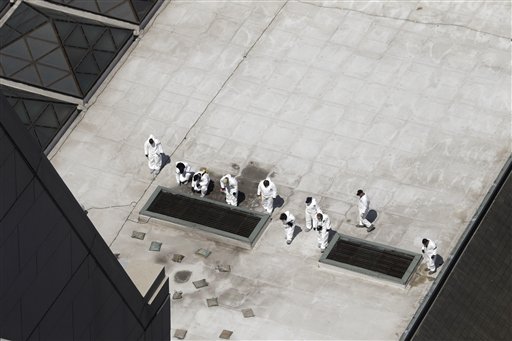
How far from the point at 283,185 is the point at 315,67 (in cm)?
641

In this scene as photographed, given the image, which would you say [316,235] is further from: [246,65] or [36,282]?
[36,282]

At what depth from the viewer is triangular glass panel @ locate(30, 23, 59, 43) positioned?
5881 centimetres

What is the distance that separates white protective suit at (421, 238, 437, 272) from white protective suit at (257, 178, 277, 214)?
555 centimetres

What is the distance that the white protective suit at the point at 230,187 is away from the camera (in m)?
52.9

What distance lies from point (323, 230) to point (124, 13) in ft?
49.3

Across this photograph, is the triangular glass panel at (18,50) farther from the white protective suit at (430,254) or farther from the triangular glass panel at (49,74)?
the white protective suit at (430,254)

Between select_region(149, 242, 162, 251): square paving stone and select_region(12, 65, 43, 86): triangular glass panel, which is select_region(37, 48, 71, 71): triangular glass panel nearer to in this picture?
select_region(12, 65, 43, 86): triangular glass panel

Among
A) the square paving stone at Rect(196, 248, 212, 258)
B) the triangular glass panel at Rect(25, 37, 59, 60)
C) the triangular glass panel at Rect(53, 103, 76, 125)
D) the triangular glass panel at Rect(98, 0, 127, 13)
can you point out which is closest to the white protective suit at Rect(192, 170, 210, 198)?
the square paving stone at Rect(196, 248, 212, 258)

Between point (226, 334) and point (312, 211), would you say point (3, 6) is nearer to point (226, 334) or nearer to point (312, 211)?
point (312, 211)

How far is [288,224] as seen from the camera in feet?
167

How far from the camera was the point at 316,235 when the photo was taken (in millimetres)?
52125

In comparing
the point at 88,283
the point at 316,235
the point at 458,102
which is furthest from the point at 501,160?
the point at 88,283

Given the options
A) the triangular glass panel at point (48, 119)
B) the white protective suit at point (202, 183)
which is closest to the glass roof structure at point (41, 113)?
the triangular glass panel at point (48, 119)

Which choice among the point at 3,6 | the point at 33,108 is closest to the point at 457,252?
the point at 33,108
